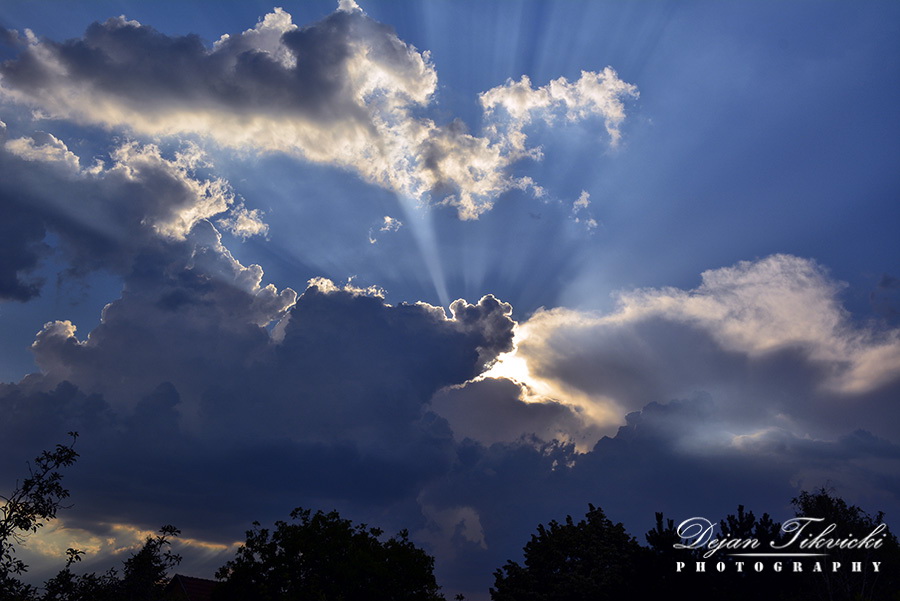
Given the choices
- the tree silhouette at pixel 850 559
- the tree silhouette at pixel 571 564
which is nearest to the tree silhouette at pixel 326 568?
the tree silhouette at pixel 571 564

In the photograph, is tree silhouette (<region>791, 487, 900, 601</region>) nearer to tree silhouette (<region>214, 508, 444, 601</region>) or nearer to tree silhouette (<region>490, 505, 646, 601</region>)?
tree silhouette (<region>490, 505, 646, 601</region>)

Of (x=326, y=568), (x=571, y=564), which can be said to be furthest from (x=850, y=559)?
(x=326, y=568)

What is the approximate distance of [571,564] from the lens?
55.8 m

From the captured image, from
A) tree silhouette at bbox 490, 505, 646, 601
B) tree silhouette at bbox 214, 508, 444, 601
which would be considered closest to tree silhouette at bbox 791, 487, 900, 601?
tree silhouette at bbox 490, 505, 646, 601

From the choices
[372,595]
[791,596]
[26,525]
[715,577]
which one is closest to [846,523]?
[791,596]

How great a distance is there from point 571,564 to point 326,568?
2161 cm

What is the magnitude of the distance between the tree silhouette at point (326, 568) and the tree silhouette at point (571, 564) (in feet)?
29.3

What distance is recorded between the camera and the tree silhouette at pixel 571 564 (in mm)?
52062

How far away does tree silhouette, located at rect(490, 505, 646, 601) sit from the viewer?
52062mm

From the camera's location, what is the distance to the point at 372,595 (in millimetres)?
49469

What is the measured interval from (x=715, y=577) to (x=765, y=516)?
12564 mm

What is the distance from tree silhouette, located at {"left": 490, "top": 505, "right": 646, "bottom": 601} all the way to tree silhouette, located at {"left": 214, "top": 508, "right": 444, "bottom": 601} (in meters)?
8.94

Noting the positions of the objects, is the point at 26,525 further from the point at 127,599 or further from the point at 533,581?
the point at 533,581

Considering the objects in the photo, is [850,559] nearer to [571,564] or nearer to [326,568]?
[571,564]
